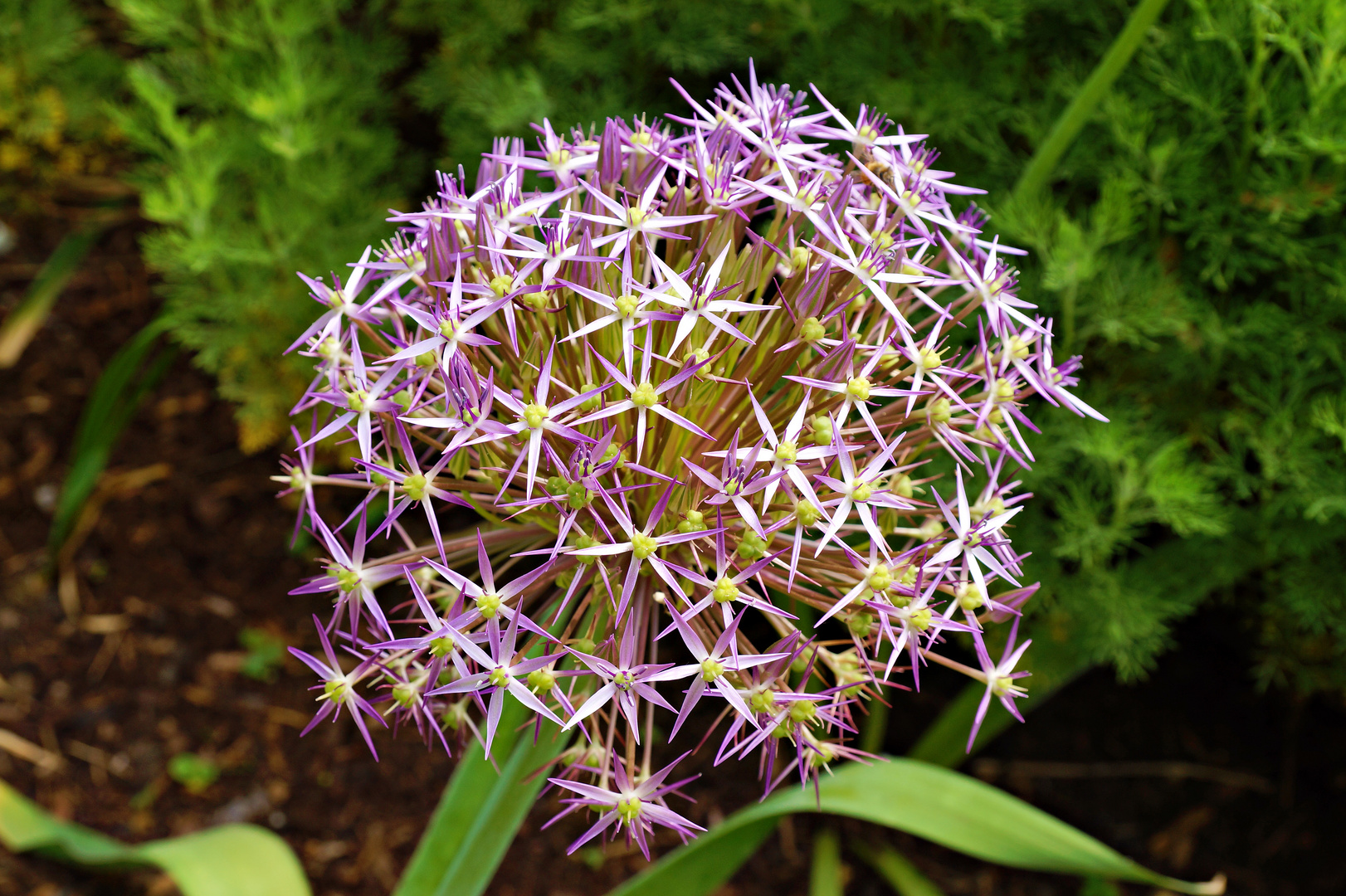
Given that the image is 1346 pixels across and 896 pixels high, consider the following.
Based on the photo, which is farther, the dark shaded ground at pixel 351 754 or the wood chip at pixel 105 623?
the wood chip at pixel 105 623

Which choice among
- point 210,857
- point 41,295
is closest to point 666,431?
point 210,857

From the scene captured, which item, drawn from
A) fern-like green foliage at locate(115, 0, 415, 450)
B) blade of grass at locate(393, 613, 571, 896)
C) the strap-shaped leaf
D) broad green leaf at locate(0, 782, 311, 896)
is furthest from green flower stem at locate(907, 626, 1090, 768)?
fern-like green foliage at locate(115, 0, 415, 450)

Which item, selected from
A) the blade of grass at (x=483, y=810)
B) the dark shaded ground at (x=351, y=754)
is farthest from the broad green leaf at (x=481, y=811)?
the dark shaded ground at (x=351, y=754)

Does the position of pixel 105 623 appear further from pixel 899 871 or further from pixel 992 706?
pixel 992 706

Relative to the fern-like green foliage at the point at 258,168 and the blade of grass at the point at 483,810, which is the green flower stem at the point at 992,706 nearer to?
the blade of grass at the point at 483,810

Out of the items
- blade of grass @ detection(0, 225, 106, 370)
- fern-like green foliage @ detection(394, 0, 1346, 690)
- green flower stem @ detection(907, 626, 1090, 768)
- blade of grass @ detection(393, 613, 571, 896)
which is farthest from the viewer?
blade of grass @ detection(0, 225, 106, 370)

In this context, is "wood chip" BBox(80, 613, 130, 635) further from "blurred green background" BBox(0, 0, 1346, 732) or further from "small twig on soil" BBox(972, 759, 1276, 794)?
"small twig on soil" BBox(972, 759, 1276, 794)

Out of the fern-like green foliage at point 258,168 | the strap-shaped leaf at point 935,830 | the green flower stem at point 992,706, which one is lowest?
the green flower stem at point 992,706
